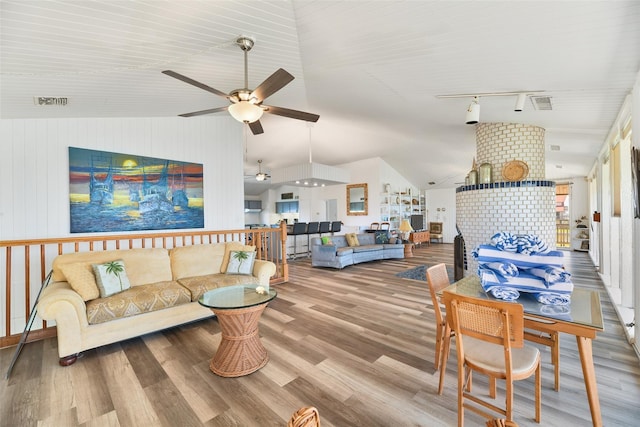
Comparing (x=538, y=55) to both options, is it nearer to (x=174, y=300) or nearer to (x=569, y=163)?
(x=174, y=300)

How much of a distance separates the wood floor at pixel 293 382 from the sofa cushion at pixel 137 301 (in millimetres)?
360

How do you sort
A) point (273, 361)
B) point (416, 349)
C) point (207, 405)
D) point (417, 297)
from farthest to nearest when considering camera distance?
point (417, 297) → point (416, 349) → point (273, 361) → point (207, 405)

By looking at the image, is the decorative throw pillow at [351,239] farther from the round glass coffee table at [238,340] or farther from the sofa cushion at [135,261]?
the round glass coffee table at [238,340]

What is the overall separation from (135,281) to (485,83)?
4745 mm

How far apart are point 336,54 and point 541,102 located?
107 inches

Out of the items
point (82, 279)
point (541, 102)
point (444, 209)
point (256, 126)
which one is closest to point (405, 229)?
point (444, 209)

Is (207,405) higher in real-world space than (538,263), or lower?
lower

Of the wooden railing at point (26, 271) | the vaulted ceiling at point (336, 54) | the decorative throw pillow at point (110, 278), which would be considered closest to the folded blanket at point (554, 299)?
the vaulted ceiling at point (336, 54)

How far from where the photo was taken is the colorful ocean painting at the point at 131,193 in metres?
3.53

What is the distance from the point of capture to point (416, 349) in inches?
103

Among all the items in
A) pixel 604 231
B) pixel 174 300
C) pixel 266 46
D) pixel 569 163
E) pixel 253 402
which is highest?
pixel 266 46

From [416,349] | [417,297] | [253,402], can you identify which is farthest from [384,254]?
[253,402]

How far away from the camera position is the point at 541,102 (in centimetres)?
350

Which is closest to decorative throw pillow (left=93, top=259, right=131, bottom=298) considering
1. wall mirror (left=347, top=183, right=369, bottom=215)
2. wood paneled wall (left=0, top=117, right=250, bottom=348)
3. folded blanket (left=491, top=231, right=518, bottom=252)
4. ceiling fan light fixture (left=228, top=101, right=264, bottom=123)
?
wood paneled wall (left=0, top=117, right=250, bottom=348)
